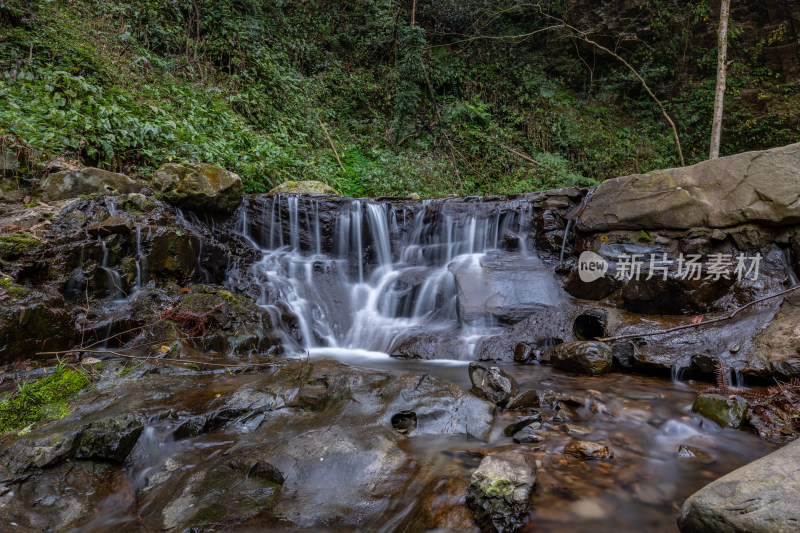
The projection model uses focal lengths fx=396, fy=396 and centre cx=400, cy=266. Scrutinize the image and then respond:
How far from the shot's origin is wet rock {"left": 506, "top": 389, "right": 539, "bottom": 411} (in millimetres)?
3443

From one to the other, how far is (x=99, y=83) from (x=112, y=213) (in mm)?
4771

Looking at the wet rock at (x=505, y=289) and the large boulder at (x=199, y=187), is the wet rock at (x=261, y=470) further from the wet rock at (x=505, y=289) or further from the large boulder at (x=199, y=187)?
the large boulder at (x=199, y=187)

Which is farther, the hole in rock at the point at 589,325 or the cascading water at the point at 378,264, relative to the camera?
the cascading water at the point at 378,264

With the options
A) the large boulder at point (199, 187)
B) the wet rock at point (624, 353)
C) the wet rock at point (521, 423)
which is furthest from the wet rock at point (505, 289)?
the large boulder at point (199, 187)

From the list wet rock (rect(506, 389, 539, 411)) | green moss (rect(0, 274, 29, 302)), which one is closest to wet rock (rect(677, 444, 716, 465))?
wet rock (rect(506, 389, 539, 411))

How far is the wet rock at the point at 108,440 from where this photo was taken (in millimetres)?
2510

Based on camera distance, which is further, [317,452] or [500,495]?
[317,452]

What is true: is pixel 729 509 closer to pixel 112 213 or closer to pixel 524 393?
pixel 524 393

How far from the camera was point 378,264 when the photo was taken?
8000mm

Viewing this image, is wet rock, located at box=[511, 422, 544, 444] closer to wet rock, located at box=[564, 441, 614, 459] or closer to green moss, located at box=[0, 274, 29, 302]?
wet rock, located at box=[564, 441, 614, 459]

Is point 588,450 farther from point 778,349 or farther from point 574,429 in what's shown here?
point 778,349

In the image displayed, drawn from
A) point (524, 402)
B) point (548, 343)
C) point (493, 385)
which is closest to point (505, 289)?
point (548, 343)

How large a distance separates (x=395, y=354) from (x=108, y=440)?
354cm

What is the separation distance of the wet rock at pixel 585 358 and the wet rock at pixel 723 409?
1115 mm
